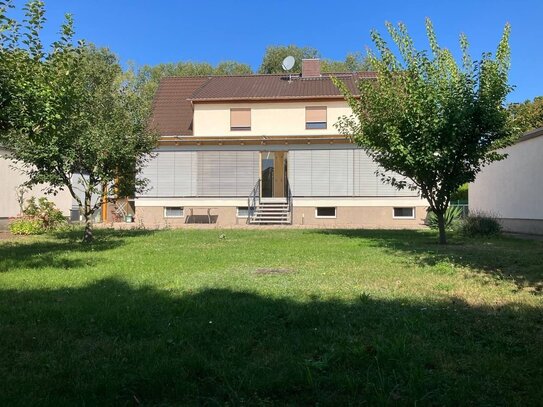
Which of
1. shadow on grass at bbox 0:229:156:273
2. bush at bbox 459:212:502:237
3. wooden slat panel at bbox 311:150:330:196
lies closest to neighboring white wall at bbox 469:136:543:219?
bush at bbox 459:212:502:237

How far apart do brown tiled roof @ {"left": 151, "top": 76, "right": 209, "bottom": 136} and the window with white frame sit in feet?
37.1

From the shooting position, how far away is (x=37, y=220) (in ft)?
55.8

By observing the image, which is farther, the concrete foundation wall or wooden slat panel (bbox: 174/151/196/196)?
wooden slat panel (bbox: 174/151/196/196)

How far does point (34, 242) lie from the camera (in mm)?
13492

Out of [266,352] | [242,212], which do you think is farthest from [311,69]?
[266,352]

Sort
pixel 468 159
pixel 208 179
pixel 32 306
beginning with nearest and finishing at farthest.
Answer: pixel 32 306
pixel 468 159
pixel 208 179

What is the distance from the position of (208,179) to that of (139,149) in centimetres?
1108

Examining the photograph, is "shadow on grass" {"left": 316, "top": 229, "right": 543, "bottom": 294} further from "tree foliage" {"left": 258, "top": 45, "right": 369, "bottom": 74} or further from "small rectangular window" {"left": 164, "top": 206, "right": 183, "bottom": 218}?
"tree foliage" {"left": 258, "top": 45, "right": 369, "bottom": 74}

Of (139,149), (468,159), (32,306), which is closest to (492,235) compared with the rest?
(468,159)

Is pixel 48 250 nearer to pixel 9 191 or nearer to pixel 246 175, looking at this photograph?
pixel 9 191

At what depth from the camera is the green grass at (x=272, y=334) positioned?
345cm

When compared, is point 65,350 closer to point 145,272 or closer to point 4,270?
point 145,272

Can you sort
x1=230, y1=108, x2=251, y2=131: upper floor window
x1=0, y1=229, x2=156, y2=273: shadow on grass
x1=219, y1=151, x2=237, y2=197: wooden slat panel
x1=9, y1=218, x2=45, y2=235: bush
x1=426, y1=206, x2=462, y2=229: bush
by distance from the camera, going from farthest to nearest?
x1=230, y1=108, x2=251, y2=131: upper floor window < x1=219, y1=151, x2=237, y2=197: wooden slat panel < x1=426, y1=206, x2=462, y2=229: bush < x1=9, y1=218, x2=45, y2=235: bush < x1=0, y1=229, x2=156, y2=273: shadow on grass

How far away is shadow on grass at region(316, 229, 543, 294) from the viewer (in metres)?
7.66
